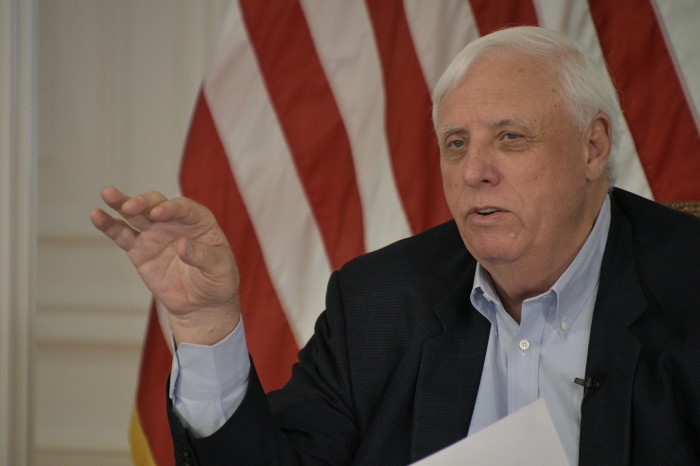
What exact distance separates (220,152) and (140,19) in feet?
2.33

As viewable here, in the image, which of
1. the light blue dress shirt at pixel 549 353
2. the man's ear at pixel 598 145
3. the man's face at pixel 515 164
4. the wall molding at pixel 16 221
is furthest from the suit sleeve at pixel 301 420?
the wall molding at pixel 16 221

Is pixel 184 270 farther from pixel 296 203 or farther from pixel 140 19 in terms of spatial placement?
pixel 140 19

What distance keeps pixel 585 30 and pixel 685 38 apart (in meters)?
0.29

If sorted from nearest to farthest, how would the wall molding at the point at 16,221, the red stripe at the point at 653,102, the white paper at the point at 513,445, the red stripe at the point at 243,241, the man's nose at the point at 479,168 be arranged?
the white paper at the point at 513,445, the man's nose at the point at 479,168, the red stripe at the point at 653,102, the red stripe at the point at 243,241, the wall molding at the point at 16,221

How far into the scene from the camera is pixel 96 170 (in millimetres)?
3113

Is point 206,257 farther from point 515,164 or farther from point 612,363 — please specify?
point 612,363

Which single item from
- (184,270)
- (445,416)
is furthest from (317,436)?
(184,270)

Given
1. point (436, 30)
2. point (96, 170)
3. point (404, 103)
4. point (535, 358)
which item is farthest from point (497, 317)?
point (96, 170)

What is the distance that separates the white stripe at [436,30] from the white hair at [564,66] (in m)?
0.97

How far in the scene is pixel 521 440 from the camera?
4.06 ft

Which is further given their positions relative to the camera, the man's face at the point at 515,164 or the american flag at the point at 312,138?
the american flag at the point at 312,138

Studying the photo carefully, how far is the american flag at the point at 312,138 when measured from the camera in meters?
2.70

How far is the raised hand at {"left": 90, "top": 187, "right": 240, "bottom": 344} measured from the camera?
136 centimetres

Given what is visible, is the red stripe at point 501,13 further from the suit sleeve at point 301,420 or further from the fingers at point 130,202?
the fingers at point 130,202
